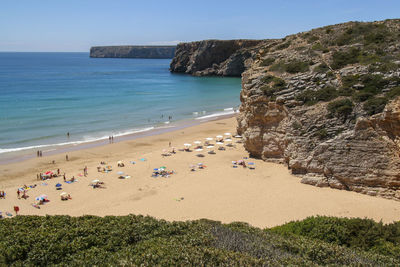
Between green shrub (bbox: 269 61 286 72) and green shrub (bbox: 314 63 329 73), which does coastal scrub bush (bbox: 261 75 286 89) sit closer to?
green shrub (bbox: 269 61 286 72)

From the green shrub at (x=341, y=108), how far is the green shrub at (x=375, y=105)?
872 mm

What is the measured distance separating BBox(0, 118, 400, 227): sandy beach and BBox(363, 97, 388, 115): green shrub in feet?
15.6

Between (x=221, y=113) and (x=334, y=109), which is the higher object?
(x=334, y=109)

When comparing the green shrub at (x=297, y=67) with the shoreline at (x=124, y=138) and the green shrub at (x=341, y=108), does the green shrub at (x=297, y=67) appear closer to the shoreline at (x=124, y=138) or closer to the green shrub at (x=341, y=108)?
the green shrub at (x=341, y=108)

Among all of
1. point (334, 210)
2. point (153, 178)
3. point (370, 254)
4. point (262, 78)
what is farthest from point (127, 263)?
point (262, 78)

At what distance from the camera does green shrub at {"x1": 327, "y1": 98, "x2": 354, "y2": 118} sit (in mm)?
19016

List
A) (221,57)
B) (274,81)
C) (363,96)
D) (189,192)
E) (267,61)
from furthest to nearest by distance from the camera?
(221,57), (267,61), (274,81), (363,96), (189,192)

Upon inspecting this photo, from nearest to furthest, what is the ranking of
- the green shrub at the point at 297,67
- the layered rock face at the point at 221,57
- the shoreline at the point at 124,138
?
the green shrub at the point at 297,67 → the shoreline at the point at 124,138 → the layered rock face at the point at 221,57

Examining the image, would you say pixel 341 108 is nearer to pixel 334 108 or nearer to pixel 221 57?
pixel 334 108

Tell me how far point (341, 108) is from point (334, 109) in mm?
507

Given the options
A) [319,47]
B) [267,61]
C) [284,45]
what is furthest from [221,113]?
[319,47]

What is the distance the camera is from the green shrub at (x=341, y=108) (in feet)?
62.4

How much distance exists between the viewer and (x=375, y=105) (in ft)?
59.0

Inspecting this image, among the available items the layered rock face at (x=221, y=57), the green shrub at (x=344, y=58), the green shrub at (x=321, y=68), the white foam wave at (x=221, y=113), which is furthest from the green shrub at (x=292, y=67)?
the layered rock face at (x=221, y=57)
